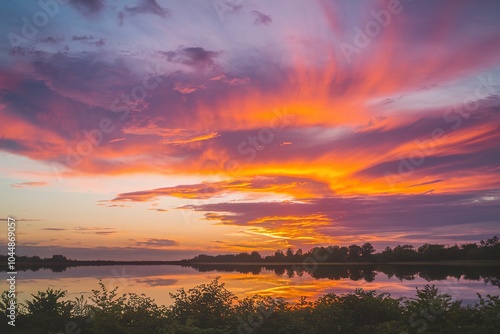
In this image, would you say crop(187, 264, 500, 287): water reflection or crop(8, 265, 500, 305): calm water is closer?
crop(8, 265, 500, 305): calm water

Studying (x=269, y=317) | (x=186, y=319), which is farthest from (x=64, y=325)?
(x=269, y=317)

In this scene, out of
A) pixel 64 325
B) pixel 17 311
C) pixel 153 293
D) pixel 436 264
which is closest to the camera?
pixel 64 325

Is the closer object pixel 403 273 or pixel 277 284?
pixel 277 284

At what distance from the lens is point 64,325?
18.2m

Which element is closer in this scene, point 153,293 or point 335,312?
point 335,312

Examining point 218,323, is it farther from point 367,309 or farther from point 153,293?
point 153,293

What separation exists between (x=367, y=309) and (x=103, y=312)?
963cm

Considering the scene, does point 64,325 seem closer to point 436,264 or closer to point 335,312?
point 335,312

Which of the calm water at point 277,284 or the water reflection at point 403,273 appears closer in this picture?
the calm water at point 277,284

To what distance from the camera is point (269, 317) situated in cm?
1538

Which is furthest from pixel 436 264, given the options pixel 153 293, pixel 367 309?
pixel 367 309

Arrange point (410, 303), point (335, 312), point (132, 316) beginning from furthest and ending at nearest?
point (132, 316) < point (335, 312) < point (410, 303)

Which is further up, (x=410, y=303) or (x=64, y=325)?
(x=410, y=303)

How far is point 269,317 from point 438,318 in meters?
5.30
